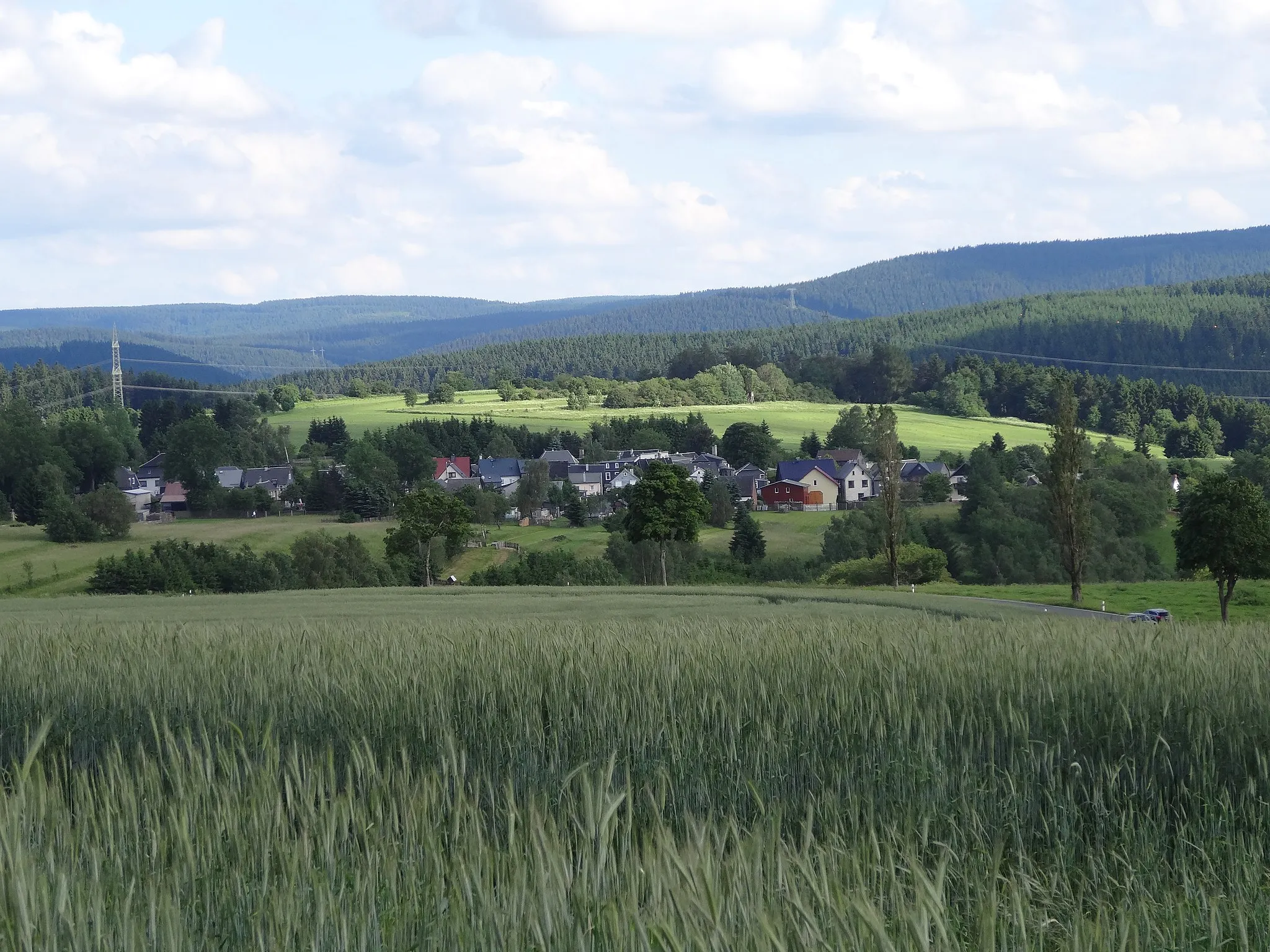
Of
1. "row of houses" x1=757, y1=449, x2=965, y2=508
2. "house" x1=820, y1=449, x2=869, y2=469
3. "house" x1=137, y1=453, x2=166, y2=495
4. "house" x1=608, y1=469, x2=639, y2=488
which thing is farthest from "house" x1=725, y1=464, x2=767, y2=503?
"house" x1=137, y1=453, x2=166, y2=495

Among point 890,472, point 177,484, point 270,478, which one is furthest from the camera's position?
point 177,484

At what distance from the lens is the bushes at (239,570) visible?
66250 millimetres

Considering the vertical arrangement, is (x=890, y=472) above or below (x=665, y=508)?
above

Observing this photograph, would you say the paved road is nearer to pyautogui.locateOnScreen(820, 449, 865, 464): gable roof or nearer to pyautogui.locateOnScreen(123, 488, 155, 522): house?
pyautogui.locateOnScreen(820, 449, 865, 464): gable roof

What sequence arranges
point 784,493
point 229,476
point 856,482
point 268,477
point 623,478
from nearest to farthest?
1. point 784,493
2. point 856,482
3. point 623,478
4. point 268,477
5. point 229,476

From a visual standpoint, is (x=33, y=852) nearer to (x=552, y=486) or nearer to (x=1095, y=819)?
(x=1095, y=819)

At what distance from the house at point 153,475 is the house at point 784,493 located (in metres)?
58.2

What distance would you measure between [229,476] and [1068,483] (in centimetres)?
9373

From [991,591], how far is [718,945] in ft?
158

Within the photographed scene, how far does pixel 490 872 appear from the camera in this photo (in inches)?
171

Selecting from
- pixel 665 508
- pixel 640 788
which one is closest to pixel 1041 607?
pixel 665 508

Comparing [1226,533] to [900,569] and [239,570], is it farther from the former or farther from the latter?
[239,570]

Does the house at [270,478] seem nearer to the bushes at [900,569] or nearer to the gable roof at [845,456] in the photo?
the gable roof at [845,456]

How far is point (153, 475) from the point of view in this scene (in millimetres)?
141375
